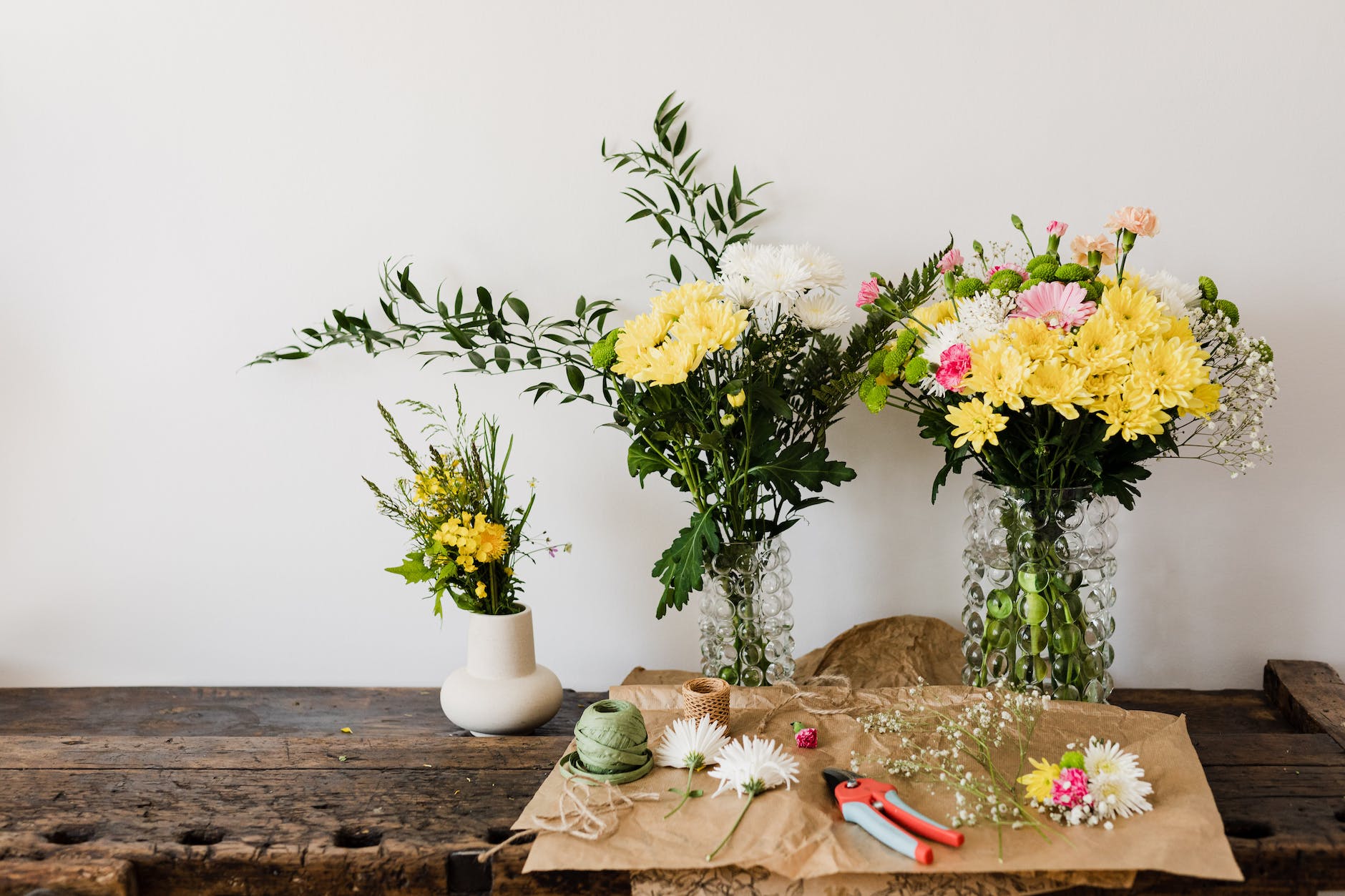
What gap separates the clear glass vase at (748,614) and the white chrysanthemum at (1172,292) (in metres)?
0.54

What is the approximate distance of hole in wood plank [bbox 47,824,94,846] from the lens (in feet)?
3.15

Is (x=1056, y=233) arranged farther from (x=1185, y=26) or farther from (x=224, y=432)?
(x=224, y=432)

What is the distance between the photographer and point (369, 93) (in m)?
1.35

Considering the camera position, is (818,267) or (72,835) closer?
(72,835)

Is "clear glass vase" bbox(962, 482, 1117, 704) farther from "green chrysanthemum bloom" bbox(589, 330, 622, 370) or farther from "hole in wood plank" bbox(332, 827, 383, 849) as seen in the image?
"hole in wood plank" bbox(332, 827, 383, 849)

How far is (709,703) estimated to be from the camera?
42.2 inches

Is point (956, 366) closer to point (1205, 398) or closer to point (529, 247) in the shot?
point (1205, 398)

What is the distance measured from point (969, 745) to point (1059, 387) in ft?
1.32

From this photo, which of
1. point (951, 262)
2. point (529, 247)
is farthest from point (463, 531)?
point (951, 262)

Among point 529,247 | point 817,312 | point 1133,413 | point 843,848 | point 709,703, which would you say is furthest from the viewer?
point 529,247

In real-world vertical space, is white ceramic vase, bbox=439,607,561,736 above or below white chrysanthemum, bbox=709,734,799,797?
above

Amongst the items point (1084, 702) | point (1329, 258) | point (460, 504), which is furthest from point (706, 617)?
point (1329, 258)

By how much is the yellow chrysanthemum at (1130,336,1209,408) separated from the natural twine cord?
649 millimetres

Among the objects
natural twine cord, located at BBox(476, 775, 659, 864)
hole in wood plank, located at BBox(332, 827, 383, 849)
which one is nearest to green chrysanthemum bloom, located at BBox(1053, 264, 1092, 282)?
→ natural twine cord, located at BBox(476, 775, 659, 864)
